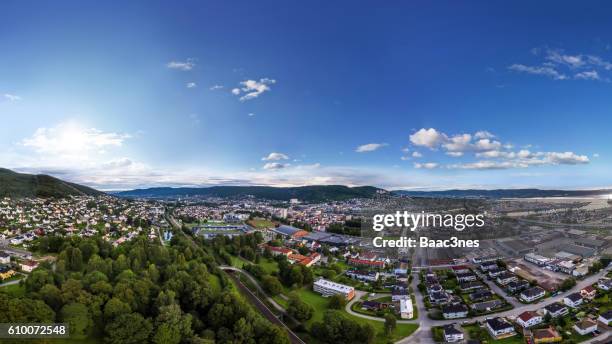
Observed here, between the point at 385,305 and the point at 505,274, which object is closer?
the point at 385,305

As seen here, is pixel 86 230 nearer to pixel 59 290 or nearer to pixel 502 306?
pixel 59 290

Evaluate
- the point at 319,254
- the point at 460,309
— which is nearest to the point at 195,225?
the point at 319,254

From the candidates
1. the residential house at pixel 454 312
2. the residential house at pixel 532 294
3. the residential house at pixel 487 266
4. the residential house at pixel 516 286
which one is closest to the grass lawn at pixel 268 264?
the residential house at pixel 454 312

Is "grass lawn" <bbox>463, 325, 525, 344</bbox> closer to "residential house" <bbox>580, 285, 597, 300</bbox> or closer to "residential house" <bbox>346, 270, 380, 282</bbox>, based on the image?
"residential house" <bbox>580, 285, 597, 300</bbox>

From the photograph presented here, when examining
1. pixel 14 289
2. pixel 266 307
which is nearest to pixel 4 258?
pixel 14 289

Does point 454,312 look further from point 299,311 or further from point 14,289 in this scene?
point 14,289
